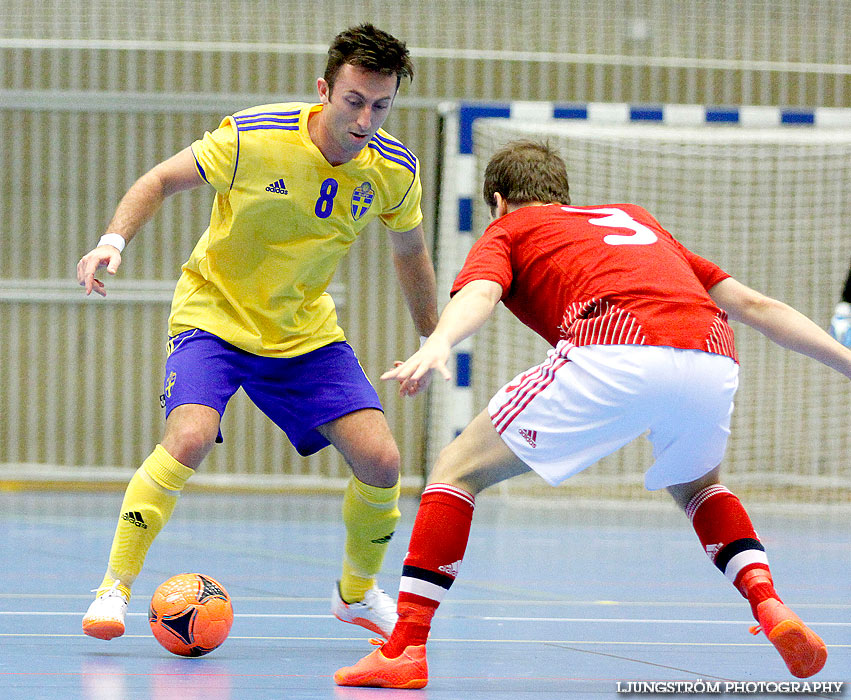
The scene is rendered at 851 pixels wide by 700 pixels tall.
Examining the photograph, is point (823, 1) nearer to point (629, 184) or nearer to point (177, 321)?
point (629, 184)

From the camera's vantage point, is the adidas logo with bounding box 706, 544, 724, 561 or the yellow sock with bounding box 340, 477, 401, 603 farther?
the yellow sock with bounding box 340, 477, 401, 603

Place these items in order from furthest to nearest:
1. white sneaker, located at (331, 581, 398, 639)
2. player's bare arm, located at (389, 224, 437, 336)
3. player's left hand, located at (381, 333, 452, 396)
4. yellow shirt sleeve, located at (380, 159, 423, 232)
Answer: player's bare arm, located at (389, 224, 437, 336) → yellow shirt sleeve, located at (380, 159, 423, 232) → white sneaker, located at (331, 581, 398, 639) → player's left hand, located at (381, 333, 452, 396)

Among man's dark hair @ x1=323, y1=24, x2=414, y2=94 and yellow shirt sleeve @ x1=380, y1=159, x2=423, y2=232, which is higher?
man's dark hair @ x1=323, y1=24, x2=414, y2=94

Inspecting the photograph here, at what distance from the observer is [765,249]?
393 inches

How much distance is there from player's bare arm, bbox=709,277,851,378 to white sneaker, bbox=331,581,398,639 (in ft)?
4.61

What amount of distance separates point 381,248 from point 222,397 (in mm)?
6925

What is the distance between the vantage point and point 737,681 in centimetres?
282

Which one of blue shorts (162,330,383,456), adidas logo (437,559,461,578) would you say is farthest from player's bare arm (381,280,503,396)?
blue shorts (162,330,383,456)

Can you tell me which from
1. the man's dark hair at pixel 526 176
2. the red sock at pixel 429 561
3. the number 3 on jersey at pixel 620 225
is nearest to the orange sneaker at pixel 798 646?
the red sock at pixel 429 561

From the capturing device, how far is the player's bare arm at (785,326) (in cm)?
294

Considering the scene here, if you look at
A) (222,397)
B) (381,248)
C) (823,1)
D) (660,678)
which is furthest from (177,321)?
(823,1)

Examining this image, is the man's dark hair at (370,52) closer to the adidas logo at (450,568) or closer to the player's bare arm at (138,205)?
the player's bare arm at (138,205)

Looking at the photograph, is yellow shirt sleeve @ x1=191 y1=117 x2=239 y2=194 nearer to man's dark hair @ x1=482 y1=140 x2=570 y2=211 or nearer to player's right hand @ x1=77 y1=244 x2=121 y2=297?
player's right hand @ x1=77 y1=244 x2=121 y2=297

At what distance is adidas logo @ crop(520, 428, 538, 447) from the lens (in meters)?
2.74
